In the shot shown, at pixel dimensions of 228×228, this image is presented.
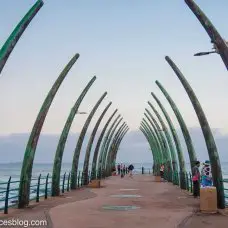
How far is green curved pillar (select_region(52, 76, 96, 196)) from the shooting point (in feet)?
65.3

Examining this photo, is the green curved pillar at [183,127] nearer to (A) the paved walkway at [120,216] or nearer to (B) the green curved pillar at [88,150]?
(A) the paved walkway at [120,216]

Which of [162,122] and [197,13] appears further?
[162,122]

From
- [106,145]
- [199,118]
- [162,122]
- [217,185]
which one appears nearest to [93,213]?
[217,185]

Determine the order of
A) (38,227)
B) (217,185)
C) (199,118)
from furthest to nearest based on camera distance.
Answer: (199,118) → (217,185) → (38,227)

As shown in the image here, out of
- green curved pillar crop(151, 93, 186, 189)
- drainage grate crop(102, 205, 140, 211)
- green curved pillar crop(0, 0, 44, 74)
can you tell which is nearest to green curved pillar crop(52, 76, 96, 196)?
drainage grate crop(102, 205, 140, 211)

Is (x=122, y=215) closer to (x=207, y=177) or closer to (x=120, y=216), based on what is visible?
(x=120, y=216)

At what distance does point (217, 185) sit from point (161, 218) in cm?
363

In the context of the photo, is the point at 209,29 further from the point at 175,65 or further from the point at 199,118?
the point at 175,65

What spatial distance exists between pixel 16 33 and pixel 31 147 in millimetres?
5500

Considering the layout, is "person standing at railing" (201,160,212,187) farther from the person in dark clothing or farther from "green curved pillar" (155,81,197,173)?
"green curved pillar" (155,81,197,173)

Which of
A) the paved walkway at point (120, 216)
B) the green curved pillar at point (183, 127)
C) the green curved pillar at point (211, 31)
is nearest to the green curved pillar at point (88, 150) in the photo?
the green curved pillar at point (183, 127)

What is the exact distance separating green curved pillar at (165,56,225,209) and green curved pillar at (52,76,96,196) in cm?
650

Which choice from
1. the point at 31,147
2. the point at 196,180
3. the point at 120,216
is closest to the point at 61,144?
the point at 31,147

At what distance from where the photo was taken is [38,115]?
53.7 feet
